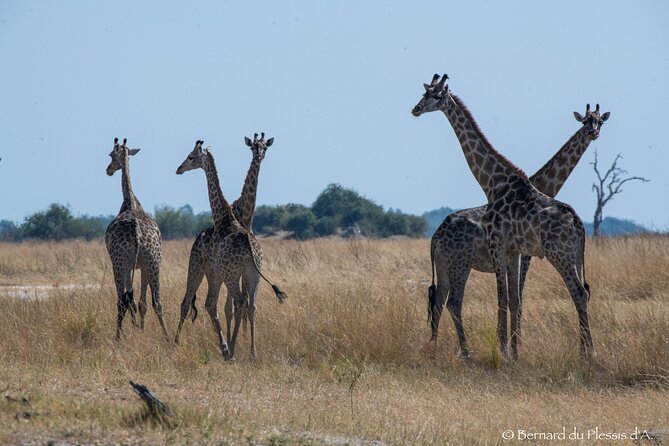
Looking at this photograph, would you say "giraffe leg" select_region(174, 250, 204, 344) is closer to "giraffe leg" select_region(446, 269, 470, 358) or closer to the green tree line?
"giraffe leg" select_region(446, 269, 470, 358)

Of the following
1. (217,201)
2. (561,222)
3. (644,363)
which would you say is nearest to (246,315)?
(217,201)

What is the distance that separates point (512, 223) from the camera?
1058 centimetres

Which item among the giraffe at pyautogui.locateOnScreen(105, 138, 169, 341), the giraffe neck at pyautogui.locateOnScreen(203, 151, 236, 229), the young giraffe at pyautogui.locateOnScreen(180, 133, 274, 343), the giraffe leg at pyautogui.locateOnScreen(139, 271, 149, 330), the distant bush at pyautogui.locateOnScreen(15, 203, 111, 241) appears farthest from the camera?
the distant bush at pyautogui.locateOnScreen(15, 203, 111, 241)

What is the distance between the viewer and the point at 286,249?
Result: 23.0 m

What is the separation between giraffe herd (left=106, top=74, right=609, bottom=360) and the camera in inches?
405

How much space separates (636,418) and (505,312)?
2738 mm

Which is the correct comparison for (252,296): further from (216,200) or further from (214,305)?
(216,200)

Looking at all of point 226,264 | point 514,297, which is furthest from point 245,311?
point 514,297

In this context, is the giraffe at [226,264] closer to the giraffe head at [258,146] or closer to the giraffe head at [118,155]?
the giraffe head at [258,146]

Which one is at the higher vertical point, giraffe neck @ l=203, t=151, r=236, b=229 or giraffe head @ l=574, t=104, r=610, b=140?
giraffe head @ l=574, t=104, r=610, b=140

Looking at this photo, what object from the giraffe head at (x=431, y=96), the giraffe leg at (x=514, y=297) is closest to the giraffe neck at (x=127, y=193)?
the giraffe head at (x=431, y=96)

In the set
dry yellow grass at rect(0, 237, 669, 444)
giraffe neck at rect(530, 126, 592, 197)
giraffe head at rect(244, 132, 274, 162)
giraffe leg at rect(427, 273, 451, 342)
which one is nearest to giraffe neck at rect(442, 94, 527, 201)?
giraffe neck at rect(530, 126, 592, 197)

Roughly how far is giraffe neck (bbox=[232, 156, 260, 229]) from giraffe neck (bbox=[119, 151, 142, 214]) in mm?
1738

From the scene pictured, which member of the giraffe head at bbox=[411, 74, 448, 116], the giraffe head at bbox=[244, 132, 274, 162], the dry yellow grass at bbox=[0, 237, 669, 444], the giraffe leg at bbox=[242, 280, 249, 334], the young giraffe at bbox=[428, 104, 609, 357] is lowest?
the dry yellow grass at bbox=[0, 237, 669, 444]
